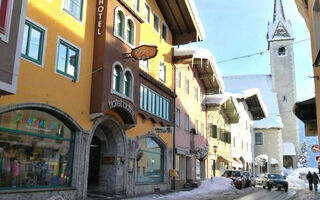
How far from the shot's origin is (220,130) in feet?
138

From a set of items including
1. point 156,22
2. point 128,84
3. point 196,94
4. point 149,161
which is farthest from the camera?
point 196,94

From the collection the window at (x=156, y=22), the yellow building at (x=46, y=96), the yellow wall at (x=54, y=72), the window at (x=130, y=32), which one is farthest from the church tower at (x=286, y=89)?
the yellow building at (x=46, y=96)

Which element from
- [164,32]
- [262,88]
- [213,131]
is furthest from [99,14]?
[262,88]

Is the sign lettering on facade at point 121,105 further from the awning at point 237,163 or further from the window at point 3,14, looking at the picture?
the awning at point 237,163

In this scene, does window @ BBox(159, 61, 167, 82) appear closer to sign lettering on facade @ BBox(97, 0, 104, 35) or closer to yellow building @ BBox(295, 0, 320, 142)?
sign lettering on facade @ BBox(97, 0, 104, 35)

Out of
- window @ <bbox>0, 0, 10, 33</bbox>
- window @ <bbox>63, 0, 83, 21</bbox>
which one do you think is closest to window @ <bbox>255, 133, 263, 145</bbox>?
window @ <bbox>63, 0, 83, 21</bbox>

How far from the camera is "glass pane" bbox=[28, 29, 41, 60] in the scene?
1386 centimetres

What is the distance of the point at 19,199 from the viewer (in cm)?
1304

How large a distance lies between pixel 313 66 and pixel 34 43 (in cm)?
968

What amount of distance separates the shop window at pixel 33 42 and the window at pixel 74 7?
2.10m

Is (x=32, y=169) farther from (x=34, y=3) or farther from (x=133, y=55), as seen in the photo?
(x=133, y=55)

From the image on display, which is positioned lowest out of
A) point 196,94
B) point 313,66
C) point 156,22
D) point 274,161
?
point 274,161

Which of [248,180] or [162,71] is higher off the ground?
[162,71]

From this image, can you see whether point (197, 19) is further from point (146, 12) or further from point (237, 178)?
point (237, 178)
